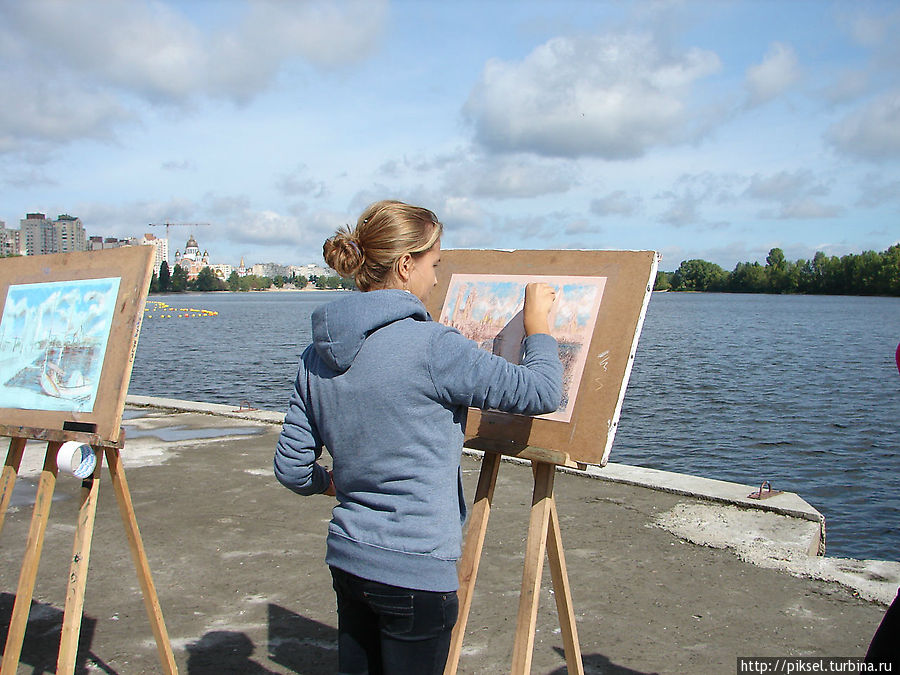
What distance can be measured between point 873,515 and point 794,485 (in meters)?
1.69

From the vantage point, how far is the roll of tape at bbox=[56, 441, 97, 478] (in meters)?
3.39

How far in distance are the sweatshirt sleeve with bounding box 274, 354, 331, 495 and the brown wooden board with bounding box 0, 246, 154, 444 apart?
4.90 ft

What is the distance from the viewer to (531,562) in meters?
2.96

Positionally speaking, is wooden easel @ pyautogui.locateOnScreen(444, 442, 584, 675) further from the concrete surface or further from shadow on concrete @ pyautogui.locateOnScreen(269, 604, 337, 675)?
shadow on concrete @ pyautogui.locateOnScreen(269, 604, 337, 675)

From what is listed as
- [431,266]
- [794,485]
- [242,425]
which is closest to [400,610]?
[431,266]

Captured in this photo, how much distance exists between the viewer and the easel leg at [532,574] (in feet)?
9.60

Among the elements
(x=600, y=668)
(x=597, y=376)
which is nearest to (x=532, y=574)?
(x=597, y=376)

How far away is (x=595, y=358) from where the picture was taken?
10.3 ft

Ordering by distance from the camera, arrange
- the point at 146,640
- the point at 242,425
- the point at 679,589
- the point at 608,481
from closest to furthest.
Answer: the point at 146,640 → the point at 679,589 → the point at 608,481 → the point at 242,425

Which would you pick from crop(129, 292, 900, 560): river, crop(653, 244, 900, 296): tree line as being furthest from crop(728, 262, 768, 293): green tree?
crop(129, 292, 900, 560): river

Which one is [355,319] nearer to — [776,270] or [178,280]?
[776,270]

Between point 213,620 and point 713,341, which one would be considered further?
point 713,341

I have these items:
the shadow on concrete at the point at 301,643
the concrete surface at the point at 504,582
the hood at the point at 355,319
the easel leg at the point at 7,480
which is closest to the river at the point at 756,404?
the concrete surface at the point at 504,582

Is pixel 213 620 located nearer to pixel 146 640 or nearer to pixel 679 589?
pixel 146 640
